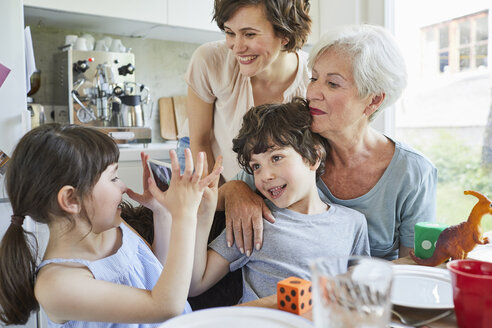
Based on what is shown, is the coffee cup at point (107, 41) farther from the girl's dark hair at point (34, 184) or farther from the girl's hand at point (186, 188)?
the girl's hand at point (186, 188)

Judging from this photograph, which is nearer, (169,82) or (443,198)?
(443,198)

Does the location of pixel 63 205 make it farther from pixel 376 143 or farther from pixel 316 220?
pixel 376 143

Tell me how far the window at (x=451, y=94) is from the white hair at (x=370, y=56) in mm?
1396

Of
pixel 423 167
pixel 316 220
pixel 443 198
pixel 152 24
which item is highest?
pixel 152 24

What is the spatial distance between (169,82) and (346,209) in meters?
2.50

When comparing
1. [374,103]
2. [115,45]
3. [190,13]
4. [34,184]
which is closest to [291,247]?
[374,103]

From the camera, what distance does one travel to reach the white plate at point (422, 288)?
738 millimetres

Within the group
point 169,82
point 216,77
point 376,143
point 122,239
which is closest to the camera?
point 122,239

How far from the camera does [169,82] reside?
137 inches

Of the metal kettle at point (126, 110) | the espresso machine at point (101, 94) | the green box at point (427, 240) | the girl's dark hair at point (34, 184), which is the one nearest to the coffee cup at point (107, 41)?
the espresso machine at point (101, 94)

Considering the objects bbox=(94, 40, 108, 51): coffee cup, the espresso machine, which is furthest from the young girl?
bbox=(94, 40, 108, 51): coffee cup

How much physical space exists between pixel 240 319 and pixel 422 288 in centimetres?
35

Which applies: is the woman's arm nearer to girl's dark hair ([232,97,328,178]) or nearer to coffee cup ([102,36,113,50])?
girl's dark hair ([232,97,328,178])

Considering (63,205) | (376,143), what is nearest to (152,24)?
(376,143)
